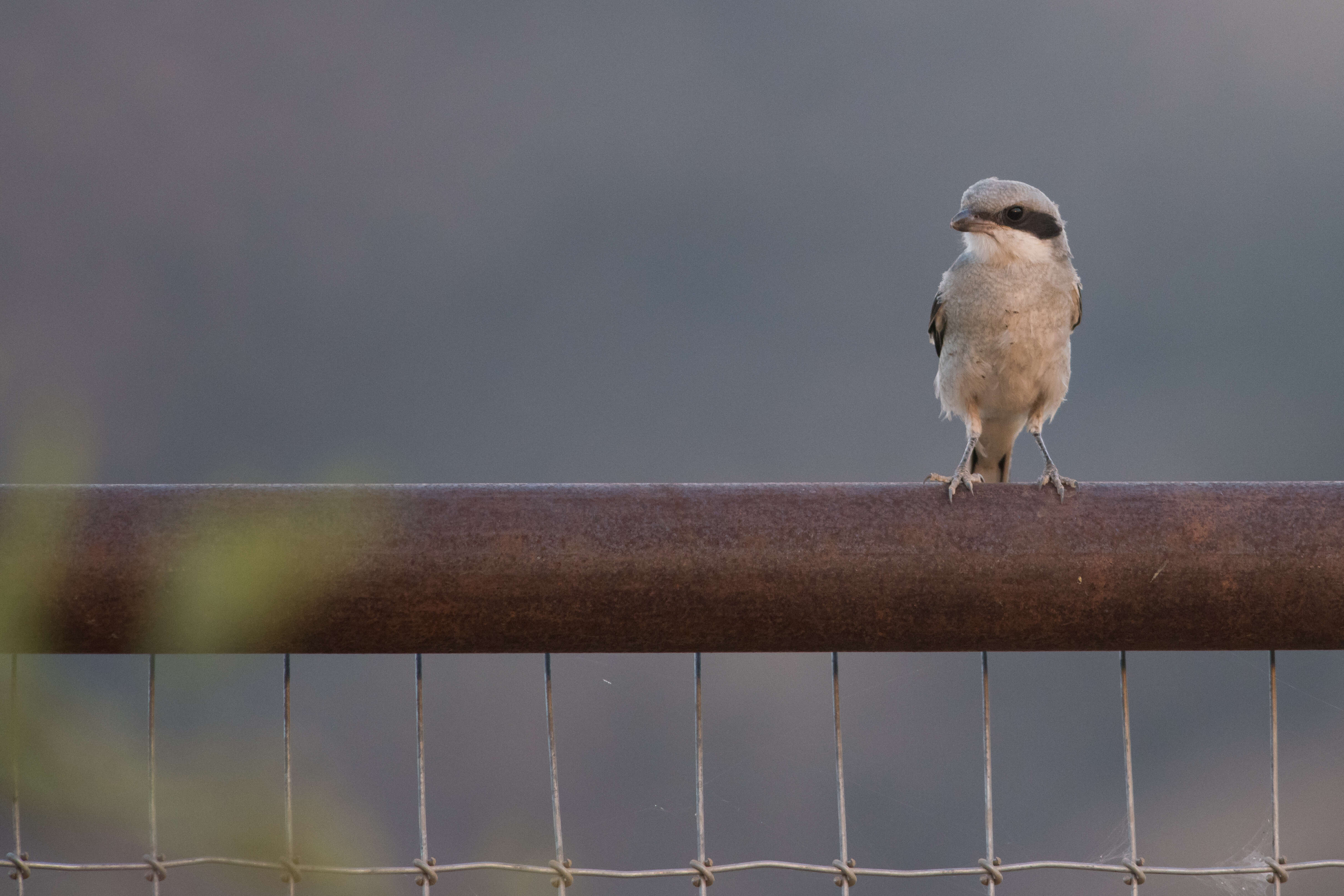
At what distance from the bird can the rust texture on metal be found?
5.53 ft

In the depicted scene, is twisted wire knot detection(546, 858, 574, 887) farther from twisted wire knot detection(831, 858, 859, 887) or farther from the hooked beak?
the hooked beak

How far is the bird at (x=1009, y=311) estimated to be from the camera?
2.81m

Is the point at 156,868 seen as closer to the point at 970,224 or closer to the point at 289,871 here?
the point at 289,871

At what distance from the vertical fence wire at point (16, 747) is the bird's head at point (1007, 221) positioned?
7.66ft

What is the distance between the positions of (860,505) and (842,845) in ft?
1.24

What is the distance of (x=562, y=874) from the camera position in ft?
3.95

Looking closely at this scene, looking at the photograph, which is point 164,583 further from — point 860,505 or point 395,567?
point 860,505

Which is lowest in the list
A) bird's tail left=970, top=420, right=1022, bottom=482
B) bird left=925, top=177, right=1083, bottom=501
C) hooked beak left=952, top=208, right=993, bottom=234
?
bird's tail left=970, top=420, right=1022, bottom=482

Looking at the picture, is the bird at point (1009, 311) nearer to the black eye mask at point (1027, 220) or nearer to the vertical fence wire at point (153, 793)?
the black eye mask at point (1027, 220)

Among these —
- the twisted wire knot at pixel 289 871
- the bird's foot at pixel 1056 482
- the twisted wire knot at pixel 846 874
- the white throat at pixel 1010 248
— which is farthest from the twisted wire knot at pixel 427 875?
the white throat at pixel 1010 248

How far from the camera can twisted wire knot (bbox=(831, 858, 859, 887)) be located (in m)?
1.19

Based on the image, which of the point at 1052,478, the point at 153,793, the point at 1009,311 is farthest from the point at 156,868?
the point at 1009,311

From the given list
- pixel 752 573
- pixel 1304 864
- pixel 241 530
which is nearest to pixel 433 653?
pixel 241 530

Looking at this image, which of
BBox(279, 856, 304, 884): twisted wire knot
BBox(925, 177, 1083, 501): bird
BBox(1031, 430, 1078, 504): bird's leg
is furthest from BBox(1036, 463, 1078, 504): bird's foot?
BBox(279, 856, 304, 884): twisted wire knot
